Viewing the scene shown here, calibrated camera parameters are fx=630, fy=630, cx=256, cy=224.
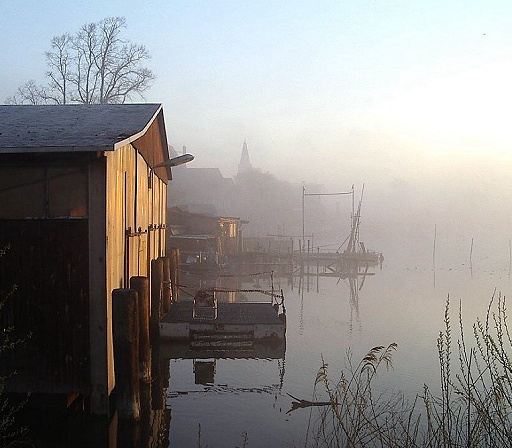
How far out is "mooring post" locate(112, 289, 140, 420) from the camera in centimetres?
994

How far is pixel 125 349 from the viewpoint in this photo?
995cm

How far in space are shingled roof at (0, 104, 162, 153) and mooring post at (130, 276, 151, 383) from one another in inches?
109

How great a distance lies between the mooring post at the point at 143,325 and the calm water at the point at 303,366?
818 millimetres

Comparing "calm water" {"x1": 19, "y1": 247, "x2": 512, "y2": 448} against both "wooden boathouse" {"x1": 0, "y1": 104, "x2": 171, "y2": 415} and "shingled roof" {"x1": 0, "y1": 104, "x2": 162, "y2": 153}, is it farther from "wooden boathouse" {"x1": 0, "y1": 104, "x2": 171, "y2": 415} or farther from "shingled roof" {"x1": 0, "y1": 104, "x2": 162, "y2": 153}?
"shingled roof" {"x1": 0, "y1": 104, "x2": 162, "y2": 153}

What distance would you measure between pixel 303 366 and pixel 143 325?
564cm

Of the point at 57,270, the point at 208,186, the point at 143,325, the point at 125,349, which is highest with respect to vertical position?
the point at 208,186

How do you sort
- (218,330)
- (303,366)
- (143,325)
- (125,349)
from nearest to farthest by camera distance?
1. (125,349)
2. (143,325)
3. (303,366)
4. (218,330)

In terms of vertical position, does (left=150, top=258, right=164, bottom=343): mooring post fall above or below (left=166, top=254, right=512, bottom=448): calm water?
above

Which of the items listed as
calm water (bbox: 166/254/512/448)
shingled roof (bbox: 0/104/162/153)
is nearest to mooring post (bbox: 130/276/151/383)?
calm water (bbox: 166/254/512/448)

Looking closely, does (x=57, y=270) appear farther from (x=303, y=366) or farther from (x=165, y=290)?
A: (x=165, y=290)

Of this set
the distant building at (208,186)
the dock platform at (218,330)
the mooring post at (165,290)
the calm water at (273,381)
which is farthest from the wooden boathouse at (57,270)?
the distant building at (208,186)

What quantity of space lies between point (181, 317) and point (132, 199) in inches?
194

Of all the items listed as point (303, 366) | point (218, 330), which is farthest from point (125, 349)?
point (303, 366)

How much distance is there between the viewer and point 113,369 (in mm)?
10586
